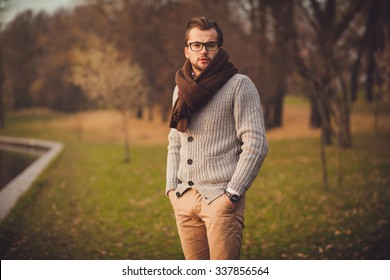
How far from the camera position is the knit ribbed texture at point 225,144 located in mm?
2443

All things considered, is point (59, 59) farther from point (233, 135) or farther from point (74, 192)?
point (233, 135)

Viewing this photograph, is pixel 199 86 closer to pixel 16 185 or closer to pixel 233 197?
pixel 233 197

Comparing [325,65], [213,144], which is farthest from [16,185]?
[325,65]

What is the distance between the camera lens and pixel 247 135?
246 cm

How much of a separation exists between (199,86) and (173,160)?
60 cm

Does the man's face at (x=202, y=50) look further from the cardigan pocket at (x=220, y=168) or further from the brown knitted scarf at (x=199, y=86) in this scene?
the cardigan pocket at (x=220, y=168)

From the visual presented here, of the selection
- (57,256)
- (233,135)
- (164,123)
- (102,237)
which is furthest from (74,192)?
(164,123)

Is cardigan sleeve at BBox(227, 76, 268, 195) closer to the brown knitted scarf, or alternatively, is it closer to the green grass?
the brown knitted scarf

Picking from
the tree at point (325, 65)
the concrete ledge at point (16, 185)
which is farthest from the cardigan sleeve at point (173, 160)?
the tree at point (325, 65)

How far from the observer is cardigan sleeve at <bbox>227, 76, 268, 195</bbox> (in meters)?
2.43

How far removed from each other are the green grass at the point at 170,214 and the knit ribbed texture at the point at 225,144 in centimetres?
293

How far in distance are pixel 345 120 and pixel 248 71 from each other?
3785 mm

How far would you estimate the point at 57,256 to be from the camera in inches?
204
